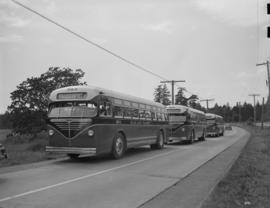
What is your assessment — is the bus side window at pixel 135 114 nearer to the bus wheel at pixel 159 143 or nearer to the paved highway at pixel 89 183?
the bus wheel at pixel 159 143

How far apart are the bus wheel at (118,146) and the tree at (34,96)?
34964 millimetres

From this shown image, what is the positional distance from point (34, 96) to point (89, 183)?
43.5 meters

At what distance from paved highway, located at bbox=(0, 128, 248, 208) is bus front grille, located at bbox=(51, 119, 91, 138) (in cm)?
Answer: 115

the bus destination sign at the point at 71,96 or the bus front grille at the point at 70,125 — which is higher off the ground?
the bus destination sign at the point at 71,96

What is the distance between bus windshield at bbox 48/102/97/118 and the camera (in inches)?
586

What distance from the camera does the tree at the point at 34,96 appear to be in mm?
51406

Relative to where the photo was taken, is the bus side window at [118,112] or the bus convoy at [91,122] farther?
the bus side window at [118,112]

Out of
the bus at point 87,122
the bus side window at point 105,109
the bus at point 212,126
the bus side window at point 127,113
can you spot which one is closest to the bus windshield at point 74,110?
the bus at point 87,122

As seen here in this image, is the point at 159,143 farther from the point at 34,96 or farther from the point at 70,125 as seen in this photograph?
the point at 34,96

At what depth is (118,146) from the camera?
54.8 ft

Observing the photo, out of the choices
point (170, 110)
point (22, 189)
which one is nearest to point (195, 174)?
point (22, 189)

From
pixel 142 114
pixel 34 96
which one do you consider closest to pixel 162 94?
pixel 34 96

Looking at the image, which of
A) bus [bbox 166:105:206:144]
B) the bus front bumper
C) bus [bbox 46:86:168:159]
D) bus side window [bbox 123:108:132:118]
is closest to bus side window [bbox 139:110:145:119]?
bus side window [bbox 123:108:132:118]

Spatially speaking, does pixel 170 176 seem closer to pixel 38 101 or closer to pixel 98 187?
pixel 98 187
